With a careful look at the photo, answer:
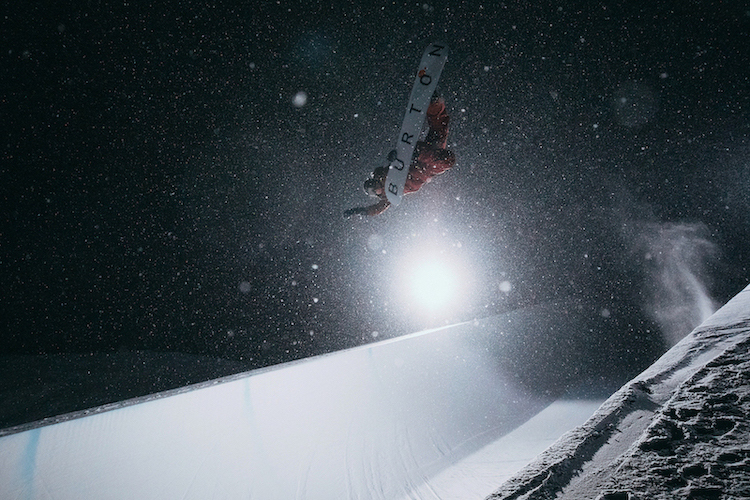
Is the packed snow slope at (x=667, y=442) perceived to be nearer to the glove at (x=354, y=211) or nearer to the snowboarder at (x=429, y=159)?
the snowboarder at (x=429, y=159)

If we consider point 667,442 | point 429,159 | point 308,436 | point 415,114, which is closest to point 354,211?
point 429,159

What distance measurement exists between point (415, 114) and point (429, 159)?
0.44m

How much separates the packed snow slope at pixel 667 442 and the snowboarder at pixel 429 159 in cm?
197

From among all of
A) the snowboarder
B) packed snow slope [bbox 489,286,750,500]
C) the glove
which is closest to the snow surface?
packed snow slope [bbox 489,286,750,500]

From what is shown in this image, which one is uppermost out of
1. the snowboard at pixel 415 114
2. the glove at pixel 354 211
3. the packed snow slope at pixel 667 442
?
the snowboard at pixel 415 114

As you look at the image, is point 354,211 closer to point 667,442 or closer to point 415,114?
point 415,114

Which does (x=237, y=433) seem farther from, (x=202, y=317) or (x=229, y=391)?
(x=202, y=317)

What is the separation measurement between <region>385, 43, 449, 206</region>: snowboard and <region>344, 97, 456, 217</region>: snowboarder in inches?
2.5

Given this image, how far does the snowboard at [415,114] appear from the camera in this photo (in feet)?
7.62

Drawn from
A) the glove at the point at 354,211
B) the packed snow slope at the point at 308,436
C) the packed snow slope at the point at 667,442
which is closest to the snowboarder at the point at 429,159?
the glove at the point at 354,211

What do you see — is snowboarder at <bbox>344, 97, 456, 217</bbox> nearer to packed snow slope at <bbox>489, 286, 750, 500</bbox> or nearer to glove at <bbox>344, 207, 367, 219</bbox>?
glove at <bbox>344, 207, 367, 219</bbox>

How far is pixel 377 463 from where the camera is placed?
206 cm

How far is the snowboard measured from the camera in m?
2.32

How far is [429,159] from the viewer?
2.44 m
